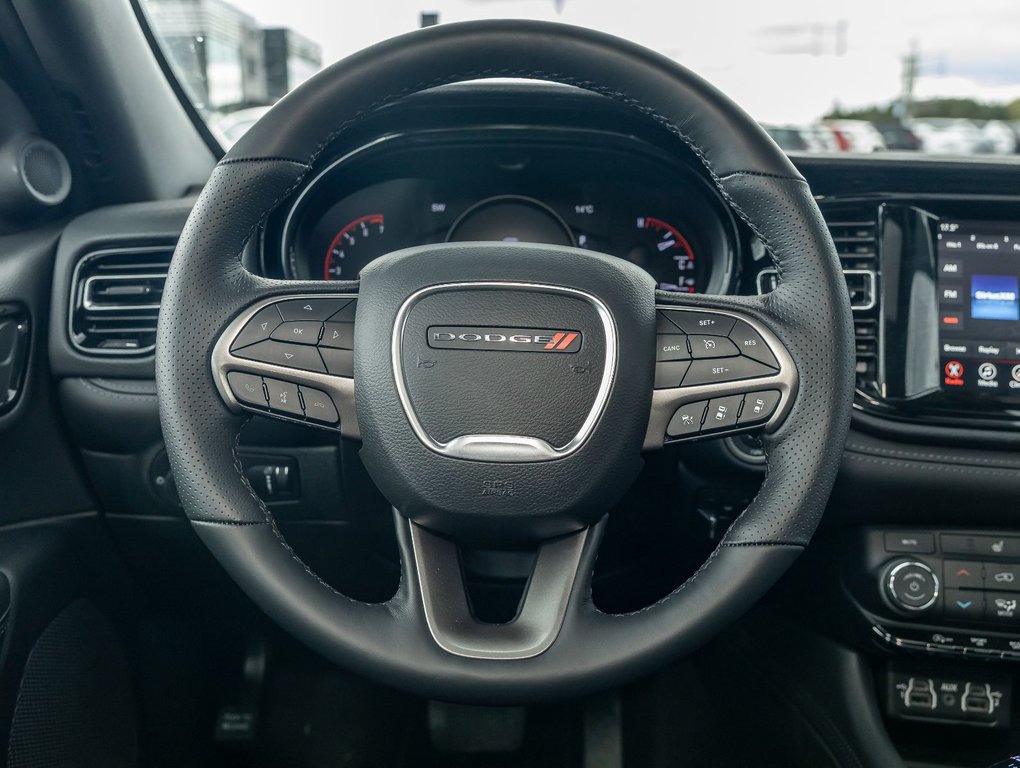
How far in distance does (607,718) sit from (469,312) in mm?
1002

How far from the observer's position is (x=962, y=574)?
4.56 feet

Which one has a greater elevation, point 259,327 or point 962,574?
point 259,327

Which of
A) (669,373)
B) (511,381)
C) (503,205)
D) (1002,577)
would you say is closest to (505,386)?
(511,381)

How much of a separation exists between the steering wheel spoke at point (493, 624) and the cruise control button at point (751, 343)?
0.25 meters

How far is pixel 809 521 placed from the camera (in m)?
0.97

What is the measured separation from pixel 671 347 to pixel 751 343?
8cm

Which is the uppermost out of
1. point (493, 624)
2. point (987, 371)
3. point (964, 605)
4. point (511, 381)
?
point (511, 381)

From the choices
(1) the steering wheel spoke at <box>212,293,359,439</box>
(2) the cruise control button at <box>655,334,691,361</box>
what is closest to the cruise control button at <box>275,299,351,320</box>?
(1) the steering wheel spoke at <box>212,293,359,439</box>

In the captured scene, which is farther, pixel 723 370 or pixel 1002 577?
pixel 1002 577

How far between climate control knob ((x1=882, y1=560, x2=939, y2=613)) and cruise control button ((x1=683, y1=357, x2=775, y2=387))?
0.59 m

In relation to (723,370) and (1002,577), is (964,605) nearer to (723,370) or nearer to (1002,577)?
(1002,577)

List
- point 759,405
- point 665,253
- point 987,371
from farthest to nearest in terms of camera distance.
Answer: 1. point 665,253
2. point 987,371
3. point 759,405

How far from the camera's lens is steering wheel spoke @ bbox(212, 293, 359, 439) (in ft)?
3.32

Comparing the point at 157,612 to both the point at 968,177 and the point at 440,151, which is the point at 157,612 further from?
the point at 968,177
